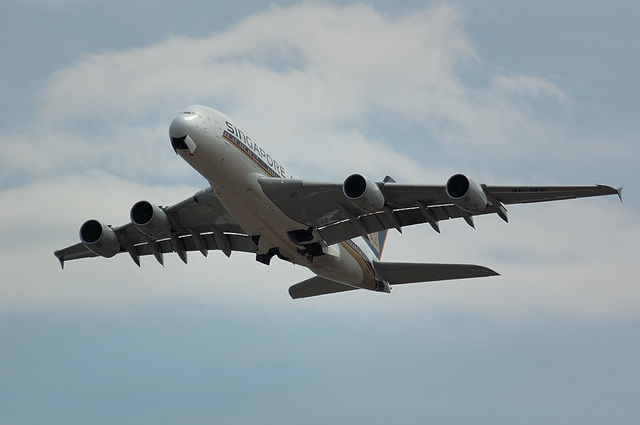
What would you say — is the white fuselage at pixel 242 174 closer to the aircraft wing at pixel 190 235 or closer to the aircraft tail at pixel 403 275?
the aircraft wing at pixel 190 235

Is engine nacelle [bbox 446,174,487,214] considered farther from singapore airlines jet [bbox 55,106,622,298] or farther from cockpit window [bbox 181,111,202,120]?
cockpit window [bbox 181,111,202,120]

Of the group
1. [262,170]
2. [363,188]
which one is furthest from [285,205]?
[363,188]

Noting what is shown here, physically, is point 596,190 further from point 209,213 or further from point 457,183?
point 209,213

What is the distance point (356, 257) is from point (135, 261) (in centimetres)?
1003

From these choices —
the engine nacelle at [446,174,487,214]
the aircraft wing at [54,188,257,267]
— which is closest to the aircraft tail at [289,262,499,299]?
the aircraft wing at [54,188,257,267]

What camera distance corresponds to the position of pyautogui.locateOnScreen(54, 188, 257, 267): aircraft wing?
31.7 metres

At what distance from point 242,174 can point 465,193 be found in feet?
26.0

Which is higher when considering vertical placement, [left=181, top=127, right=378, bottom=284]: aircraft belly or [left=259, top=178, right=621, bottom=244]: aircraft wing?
[left=259, top=178, right=621, bottom=244]: aircraft wing

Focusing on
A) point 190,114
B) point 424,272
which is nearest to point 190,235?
point 190,114

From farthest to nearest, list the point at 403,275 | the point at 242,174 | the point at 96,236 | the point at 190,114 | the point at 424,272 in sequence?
the point at 403,275 → the point at 424,272 → the point at 96,236 → the point at 242,174 → the point at 190,114

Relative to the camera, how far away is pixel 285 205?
2912 cm

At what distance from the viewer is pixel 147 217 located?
31438 millimetres

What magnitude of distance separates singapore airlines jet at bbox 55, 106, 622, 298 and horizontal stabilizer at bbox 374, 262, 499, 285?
1.9 inches

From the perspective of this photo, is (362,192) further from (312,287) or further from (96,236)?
(96,236)
